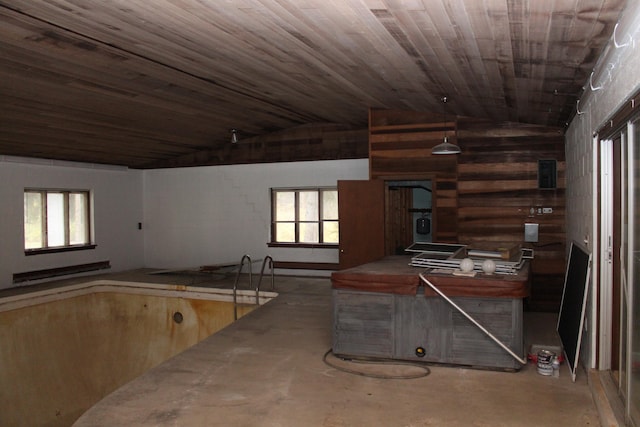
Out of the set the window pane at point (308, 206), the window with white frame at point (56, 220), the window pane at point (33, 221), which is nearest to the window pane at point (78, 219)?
the window with white frame at point (56, 220)

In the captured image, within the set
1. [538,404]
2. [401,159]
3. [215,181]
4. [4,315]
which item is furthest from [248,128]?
[538,404]

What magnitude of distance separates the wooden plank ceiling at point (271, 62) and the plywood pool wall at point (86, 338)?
2.50 meters

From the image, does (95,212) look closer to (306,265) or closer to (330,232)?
(306,265)

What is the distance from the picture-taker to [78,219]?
9531mm

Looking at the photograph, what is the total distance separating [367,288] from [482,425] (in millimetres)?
1563

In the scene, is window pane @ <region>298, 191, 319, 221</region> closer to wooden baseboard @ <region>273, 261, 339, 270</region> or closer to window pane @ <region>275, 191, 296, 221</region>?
window pane @ <region>275, 191, 296, 221</region>

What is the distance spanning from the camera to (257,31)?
3.69 m

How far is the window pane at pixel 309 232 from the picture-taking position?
9359 millimetres

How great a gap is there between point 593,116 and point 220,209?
7.40 m

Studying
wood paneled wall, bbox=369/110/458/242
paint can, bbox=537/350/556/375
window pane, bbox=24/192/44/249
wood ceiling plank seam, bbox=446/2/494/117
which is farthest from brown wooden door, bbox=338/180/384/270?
window pane, bbox=24/192/44/249

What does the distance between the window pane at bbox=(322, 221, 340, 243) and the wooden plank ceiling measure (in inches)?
76.4

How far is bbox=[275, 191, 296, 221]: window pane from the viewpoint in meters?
9.55

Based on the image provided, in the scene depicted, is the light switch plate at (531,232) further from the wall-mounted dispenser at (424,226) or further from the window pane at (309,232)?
the window pane at (309,232)

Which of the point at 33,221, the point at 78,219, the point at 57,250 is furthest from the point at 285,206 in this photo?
the point at 33,221
